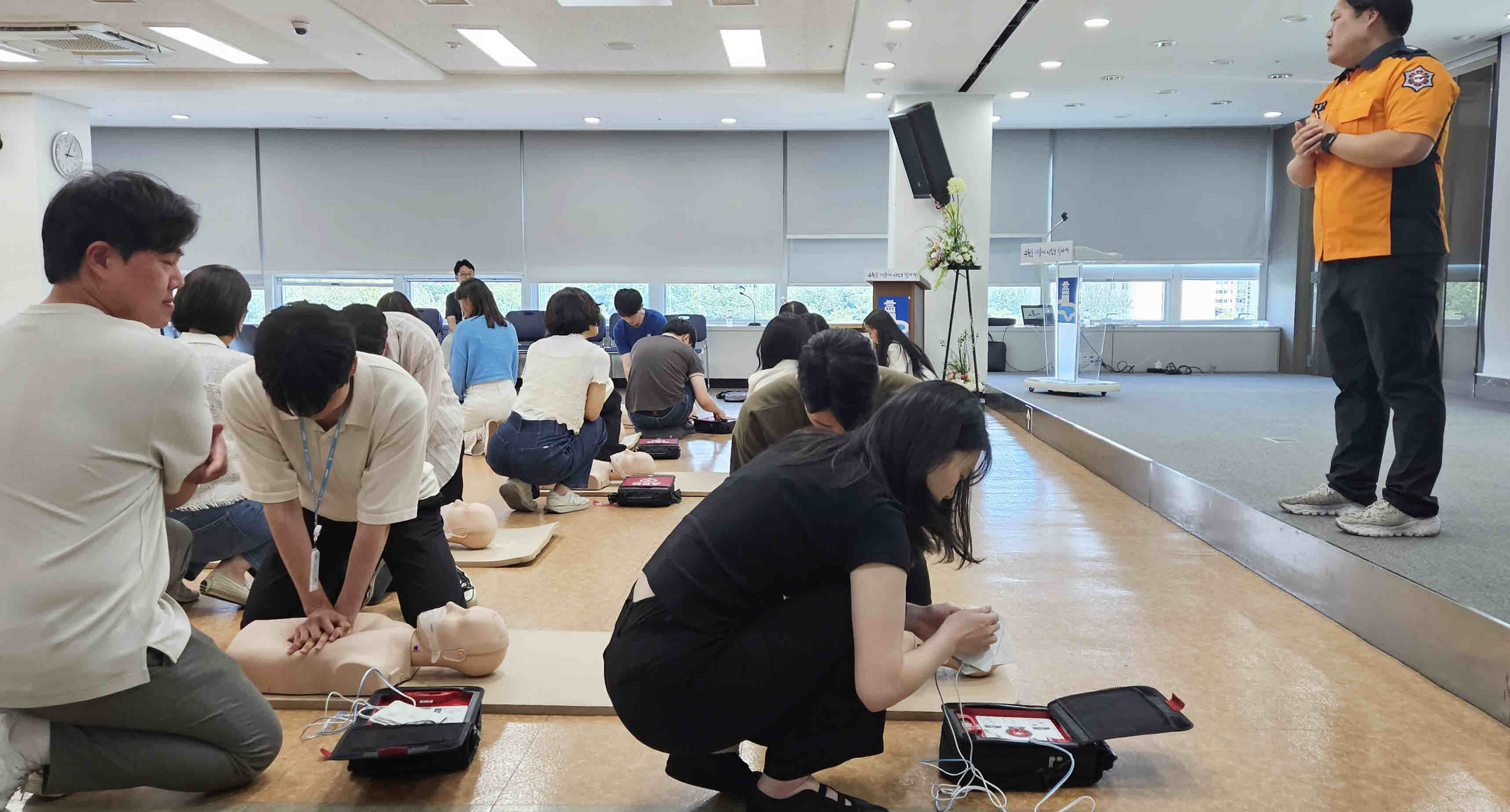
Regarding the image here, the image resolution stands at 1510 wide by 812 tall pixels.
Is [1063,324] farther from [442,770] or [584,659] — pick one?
[442,770]

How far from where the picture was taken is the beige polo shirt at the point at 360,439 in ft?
6.85

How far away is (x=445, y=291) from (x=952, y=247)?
6694 millimetres

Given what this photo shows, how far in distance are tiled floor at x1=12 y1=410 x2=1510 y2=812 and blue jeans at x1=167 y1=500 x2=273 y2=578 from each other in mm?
181

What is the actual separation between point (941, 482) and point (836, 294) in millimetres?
10363

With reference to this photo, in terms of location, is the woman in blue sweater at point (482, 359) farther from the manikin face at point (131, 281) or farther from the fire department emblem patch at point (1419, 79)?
the fire department emblem patch at point (1419, 79)

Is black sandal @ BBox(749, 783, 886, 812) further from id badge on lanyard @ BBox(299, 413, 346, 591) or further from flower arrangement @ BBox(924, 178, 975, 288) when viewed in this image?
flower arrangement @ BBox(924, 178, 975, 288)

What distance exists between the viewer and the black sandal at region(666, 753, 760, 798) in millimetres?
1670

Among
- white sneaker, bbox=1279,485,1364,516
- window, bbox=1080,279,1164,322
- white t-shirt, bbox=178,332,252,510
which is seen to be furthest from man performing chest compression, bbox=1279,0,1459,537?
window, bbox=1080,279,1164,322

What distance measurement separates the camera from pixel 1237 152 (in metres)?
11.1

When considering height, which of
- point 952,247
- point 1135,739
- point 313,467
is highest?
point 952,247

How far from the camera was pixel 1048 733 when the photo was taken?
1.81 meters

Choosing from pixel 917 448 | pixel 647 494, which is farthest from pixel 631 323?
pixel 917 448

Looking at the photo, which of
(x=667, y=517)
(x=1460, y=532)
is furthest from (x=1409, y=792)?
(x=667, y=517)

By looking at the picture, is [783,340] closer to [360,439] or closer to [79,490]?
[360,439]
